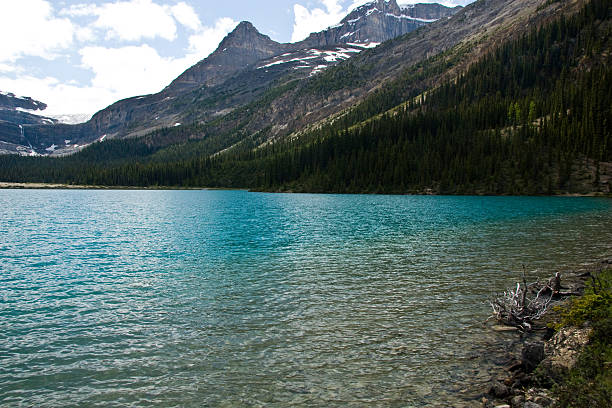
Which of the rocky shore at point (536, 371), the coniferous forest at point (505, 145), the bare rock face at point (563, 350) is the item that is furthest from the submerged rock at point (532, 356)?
the coniferous forest at point (505, 145)

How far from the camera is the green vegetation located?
829 centimetres

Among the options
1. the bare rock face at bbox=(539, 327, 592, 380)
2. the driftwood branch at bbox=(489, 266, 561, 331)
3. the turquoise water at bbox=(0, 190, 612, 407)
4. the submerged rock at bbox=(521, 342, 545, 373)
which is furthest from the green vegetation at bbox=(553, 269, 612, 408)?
the turquoise water at bbox=(0, 190, 612, 407)

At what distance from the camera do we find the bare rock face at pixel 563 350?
35.9 feet

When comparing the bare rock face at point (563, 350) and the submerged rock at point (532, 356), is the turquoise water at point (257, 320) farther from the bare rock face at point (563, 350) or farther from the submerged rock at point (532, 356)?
the bare rock face at point (563, 350)

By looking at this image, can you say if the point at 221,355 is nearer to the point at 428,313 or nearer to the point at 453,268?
the point at 428,313

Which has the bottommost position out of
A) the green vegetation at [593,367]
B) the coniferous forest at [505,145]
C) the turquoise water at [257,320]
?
the turquoise water at [257,320]

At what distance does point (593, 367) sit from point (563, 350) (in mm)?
1906

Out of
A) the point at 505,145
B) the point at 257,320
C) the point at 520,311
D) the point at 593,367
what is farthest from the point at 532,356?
the point at 505,145

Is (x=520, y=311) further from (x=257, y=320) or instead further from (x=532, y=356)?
(x=257, y=320)

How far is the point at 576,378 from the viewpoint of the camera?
30.7ft

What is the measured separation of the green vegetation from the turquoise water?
9.28 feet

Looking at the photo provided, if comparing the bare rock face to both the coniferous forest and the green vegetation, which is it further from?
the coniferous forest

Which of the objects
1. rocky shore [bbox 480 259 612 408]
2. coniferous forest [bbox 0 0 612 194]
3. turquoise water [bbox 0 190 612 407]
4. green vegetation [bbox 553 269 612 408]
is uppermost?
coniferous forest [bbox 0 0 612 194]

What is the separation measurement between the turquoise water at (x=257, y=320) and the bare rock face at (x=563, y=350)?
1.92m
